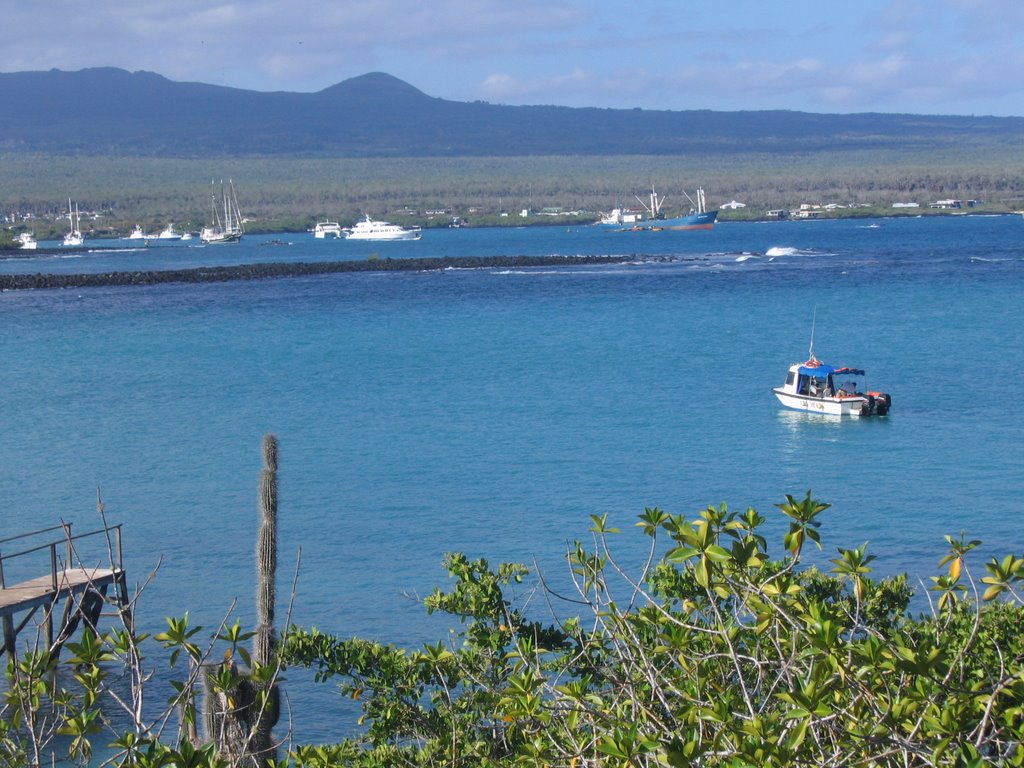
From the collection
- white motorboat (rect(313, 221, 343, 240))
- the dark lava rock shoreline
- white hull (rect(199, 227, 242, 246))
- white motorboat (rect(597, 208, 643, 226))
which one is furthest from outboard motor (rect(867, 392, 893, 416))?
white motorboat (rect(597, 208, 643, 226))

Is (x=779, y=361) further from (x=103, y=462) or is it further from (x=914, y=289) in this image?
(x=914, y=289)

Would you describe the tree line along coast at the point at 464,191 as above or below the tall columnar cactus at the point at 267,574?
below

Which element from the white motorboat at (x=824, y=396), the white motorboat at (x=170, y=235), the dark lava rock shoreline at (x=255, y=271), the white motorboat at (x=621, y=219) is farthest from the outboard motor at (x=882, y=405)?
the white motorboat at (x=621, y=219)

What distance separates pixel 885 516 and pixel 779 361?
1807 cm

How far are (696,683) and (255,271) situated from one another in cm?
6898

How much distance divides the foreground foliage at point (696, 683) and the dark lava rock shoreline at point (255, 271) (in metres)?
59.7

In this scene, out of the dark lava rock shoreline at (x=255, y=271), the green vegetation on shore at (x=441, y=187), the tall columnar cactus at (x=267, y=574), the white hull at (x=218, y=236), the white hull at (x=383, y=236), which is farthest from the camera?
the green vegetation on shore at (x=441, y=187)

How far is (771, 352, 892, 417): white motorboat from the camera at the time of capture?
26.7m

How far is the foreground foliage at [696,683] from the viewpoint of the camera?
456 cm

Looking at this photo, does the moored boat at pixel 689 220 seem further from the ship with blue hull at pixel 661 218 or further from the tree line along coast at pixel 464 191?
the tree line along coast at pixel 464 191

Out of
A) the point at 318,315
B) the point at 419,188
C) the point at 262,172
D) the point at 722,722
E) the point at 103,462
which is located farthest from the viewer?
the point at 262,172

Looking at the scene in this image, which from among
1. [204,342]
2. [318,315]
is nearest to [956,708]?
[204,342]

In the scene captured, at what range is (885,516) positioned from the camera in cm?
1888

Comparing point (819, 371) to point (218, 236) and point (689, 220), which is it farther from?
point (689, 220)
